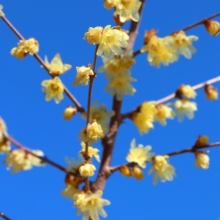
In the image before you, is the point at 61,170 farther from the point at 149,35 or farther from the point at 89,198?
the point at 149,35

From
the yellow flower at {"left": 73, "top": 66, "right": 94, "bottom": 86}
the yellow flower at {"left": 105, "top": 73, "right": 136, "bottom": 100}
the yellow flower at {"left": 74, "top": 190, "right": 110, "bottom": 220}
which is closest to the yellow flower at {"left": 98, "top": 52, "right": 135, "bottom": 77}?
the yellow flower at {"left": 105, "top": 73, "right": 136, "bottom": 100}

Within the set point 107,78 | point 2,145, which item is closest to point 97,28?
point 2,145

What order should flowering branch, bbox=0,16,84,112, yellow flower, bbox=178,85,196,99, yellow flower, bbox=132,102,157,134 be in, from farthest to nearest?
yellow flower, bbox=178,85,196,99
yellow flower, bbox=132,102,157,134
flowering branch, bbox=0,16,84,112

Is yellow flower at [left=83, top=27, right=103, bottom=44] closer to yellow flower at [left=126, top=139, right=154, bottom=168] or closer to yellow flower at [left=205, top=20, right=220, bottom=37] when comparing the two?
yellow flower at [left=126, top=139, right=154, bottom=168]

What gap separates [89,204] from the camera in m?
1.56

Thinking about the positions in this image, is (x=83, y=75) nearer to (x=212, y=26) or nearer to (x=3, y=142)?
(x=3, y=142)

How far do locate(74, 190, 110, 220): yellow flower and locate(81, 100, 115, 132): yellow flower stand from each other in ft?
1.66

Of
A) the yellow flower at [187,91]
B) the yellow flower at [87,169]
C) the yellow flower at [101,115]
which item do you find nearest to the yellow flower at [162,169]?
the yellow flower at [101,115]

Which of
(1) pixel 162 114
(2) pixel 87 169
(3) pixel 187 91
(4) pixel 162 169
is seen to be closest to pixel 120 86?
(1) pixel 162 114

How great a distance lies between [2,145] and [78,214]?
0.47 m

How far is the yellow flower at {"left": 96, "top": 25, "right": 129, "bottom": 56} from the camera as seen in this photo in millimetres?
1141

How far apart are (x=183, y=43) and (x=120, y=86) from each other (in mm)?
427

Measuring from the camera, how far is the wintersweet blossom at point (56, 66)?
1.88 meters

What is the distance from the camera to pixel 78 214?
60.3 inches
